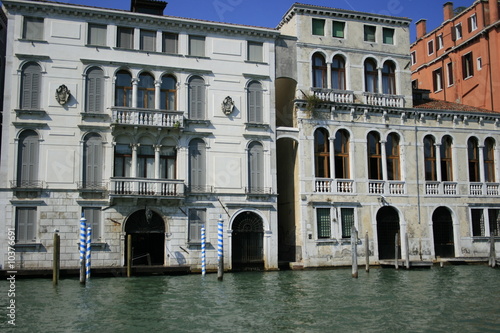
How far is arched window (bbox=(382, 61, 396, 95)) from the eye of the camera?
28.0 meters

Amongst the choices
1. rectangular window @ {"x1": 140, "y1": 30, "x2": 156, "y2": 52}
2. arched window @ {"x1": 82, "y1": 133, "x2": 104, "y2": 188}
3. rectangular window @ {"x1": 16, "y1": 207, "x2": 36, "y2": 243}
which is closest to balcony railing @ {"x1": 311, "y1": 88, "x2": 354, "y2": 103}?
rectangular window @ {"x1": 140, "y1": 30, "x2": 156, "y2": 52}

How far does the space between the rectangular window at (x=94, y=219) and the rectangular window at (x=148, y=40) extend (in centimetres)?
703

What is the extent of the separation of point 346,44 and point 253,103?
5.58 metres

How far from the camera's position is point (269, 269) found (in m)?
24.6

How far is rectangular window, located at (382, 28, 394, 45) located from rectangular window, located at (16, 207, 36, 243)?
18.1 meters

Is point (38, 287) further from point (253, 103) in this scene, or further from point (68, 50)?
point (253, 103)

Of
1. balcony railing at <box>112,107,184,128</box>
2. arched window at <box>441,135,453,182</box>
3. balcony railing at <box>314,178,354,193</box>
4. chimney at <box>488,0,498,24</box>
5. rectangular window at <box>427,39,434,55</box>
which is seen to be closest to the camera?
balcony railing at <box>112,107,184,128</box>

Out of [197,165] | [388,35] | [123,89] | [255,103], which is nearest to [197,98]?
[255,103]

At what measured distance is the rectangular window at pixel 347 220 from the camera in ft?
85.4

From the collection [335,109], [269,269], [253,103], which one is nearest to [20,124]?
[253,103]

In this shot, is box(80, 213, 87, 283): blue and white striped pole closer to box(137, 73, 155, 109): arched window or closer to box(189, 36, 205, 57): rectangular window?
box(137, 73, 155, 109): arched window

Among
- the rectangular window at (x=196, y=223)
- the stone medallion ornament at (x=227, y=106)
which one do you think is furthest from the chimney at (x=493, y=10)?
the rectangular window at (x=196, y=223)

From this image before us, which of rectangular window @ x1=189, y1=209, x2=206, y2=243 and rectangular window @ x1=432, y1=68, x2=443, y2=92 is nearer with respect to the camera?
rectangular window @ x1=189, y1=209, x2=206, y2=243

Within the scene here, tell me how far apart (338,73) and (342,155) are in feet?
12.9
